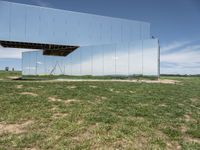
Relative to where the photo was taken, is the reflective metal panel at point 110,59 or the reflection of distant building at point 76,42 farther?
the reflective metal panel at point 110,59

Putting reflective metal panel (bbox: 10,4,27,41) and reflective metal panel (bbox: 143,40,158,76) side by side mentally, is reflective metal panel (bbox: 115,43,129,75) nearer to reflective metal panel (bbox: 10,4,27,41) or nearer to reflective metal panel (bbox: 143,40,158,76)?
Result: reflective metal panel (bbox: 143,40,158,76)

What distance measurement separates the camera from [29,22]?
2442 centimetres

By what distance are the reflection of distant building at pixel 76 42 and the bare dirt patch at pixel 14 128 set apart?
18.7 metres

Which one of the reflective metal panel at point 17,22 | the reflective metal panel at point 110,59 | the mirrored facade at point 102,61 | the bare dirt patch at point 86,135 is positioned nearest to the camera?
the bare dirt patch at point 86,135

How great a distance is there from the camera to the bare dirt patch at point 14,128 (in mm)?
5551

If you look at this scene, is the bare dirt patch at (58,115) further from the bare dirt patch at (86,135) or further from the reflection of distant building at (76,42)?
the reflection of distant building at (76,42)

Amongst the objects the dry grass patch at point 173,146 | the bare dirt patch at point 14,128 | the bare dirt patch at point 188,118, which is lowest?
the dry grass patch at point 173,146

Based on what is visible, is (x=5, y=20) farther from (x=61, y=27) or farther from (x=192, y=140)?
(x=192, y=140)

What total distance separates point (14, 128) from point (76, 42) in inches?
901

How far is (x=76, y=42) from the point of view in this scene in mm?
27875

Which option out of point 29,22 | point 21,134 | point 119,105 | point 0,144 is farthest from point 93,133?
point 29,22

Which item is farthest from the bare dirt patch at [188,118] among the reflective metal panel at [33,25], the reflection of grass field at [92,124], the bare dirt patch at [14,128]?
the reflective metal panel at [33,25]

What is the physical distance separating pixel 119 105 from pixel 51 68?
22.3m

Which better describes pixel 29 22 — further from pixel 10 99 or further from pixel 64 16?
pixel 10 99
